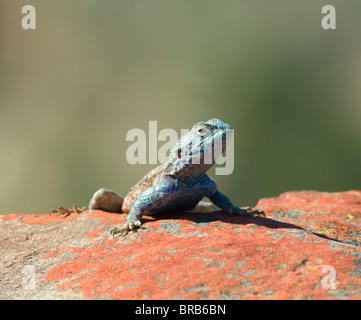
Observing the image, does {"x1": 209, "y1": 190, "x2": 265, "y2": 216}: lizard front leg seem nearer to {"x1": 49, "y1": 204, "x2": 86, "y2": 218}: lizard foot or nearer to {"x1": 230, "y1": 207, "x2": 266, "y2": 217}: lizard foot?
{"x1": 230, "y1": 207, "x2": 266, "y2": 217}: lizard foot

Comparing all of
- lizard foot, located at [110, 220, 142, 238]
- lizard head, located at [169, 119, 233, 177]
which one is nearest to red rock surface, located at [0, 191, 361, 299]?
lizard foot, located at [110, 220, 142, 238]

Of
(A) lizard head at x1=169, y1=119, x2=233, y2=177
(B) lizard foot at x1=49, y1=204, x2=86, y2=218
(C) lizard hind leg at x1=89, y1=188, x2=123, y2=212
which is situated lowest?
(B) lizard foot at x1=49, y1=204, x2=86, y2=218

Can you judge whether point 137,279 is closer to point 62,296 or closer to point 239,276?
point 62,296

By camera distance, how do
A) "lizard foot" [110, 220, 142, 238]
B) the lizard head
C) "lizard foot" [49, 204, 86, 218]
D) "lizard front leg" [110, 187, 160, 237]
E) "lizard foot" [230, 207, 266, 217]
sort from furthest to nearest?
"lizard foot" [49, 204, 86, 218] → "lizard foot" [230, 207, 266, 217] → "lizard front leg" [110, 187, 160, 237] → the lizard head → "lizard foot" [110, 220, 142, 238]

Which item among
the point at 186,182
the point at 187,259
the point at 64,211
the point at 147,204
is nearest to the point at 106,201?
the point at 64,211

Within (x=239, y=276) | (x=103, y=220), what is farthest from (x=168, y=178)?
(x=239, y=276)

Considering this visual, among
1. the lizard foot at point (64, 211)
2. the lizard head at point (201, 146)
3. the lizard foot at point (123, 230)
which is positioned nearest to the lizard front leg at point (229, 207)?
the lizard head at point (201, 146)
